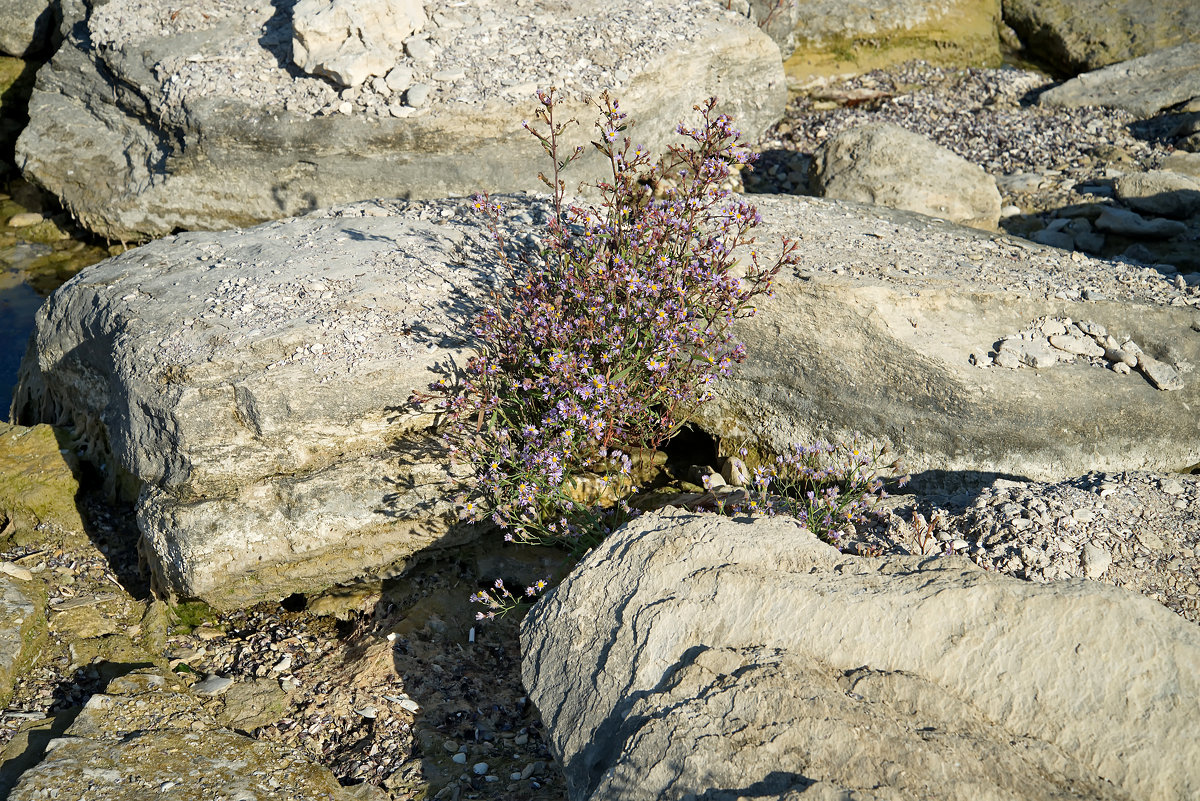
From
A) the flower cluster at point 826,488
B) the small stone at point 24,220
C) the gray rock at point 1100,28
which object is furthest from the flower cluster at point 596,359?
the gray rock at point 1100,28

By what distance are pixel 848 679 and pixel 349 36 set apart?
604 cm

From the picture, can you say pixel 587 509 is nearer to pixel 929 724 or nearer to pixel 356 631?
pixel 356 631

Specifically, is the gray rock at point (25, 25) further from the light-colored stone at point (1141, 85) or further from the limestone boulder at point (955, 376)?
the light-colored stone at point (1141, 85)

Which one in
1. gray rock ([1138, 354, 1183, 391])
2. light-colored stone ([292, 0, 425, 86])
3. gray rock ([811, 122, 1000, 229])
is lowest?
gray rock ([1138, 354, 1183, 391])

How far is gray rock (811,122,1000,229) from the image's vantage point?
702 centimetres

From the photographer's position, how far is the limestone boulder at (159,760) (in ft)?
10.6

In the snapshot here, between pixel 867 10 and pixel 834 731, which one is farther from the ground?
pixel 867 10

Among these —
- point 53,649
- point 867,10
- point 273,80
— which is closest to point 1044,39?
point 867,10

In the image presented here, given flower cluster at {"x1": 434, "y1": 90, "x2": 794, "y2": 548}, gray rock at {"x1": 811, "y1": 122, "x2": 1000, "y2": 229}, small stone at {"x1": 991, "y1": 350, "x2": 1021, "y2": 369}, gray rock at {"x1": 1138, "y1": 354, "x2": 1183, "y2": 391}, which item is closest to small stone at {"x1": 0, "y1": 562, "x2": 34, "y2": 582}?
flower cluster at {"x1": 434, "y1": 90, "x2": 794, "y2": 548}

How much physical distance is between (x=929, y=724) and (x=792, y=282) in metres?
2.66

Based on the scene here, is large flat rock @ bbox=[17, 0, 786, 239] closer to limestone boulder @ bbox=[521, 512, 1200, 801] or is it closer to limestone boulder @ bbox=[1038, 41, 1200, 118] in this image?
limestone boulder @ bbox=[1038, 41, 1200, 118]

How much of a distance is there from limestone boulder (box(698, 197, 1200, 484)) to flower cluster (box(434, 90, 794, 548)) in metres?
0.31

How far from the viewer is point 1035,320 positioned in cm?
490

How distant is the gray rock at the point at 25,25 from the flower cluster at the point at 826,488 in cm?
877
